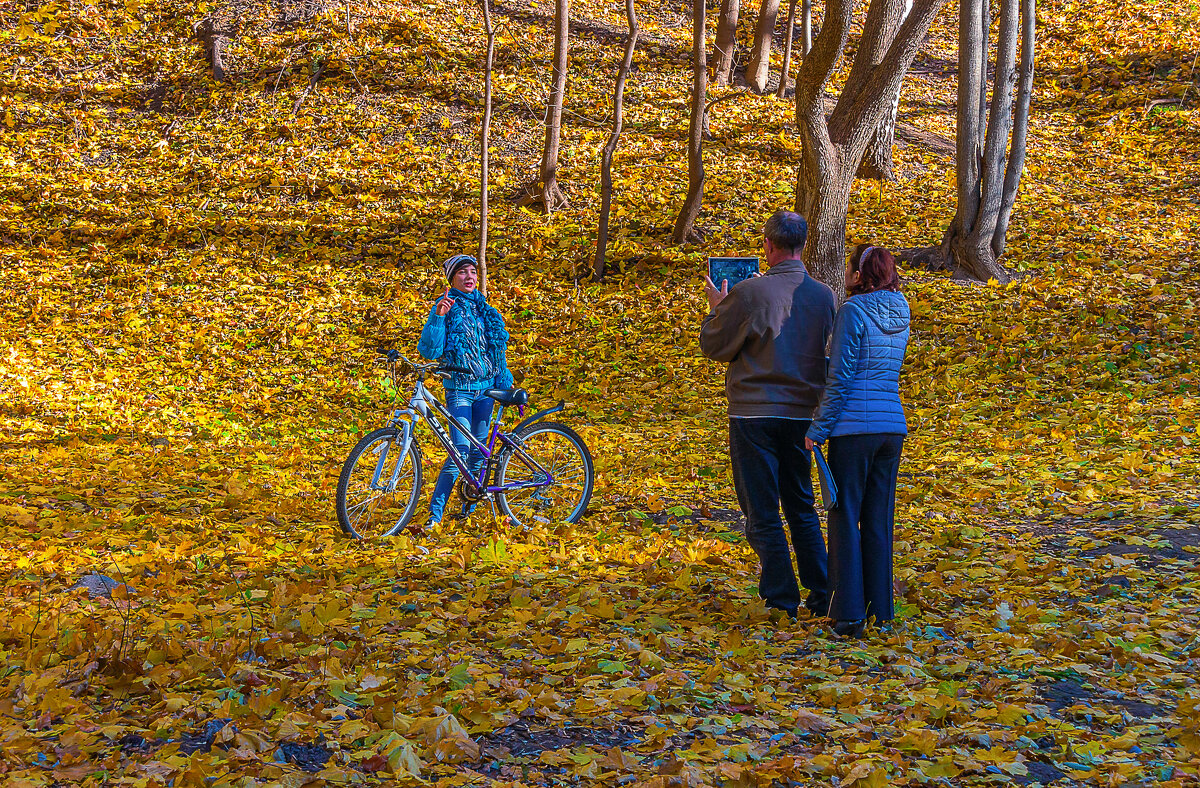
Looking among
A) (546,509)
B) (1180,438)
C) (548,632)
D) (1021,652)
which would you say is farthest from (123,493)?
(1180,438)

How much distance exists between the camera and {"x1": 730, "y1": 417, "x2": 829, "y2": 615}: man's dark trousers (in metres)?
4.52

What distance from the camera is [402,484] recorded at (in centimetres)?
622

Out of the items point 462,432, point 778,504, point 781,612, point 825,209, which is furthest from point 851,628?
point 825,209

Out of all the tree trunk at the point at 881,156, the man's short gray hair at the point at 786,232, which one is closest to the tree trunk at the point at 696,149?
the tree trunk at the point at 881,156

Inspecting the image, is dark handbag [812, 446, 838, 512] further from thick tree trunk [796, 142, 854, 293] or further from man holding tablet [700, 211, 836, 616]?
thick tree trunk [796, 142, 854, 293]

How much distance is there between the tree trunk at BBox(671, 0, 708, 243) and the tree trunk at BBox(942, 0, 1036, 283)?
3.57m

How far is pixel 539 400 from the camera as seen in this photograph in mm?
10648

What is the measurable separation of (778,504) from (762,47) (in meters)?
16.9

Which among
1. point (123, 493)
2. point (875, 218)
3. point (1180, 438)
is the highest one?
point (875, 218)

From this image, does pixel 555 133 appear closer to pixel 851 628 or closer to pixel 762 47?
pixel 762 47

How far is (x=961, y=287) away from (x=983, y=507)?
6.06 metres

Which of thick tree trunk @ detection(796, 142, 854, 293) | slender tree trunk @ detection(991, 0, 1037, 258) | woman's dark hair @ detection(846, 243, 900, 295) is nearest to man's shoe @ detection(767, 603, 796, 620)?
woman's dark hair @ detection(846, 243, 900, 295)

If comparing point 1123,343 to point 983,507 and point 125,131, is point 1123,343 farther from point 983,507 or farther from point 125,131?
point 125,131

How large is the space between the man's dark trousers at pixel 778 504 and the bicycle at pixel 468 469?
2.05m
